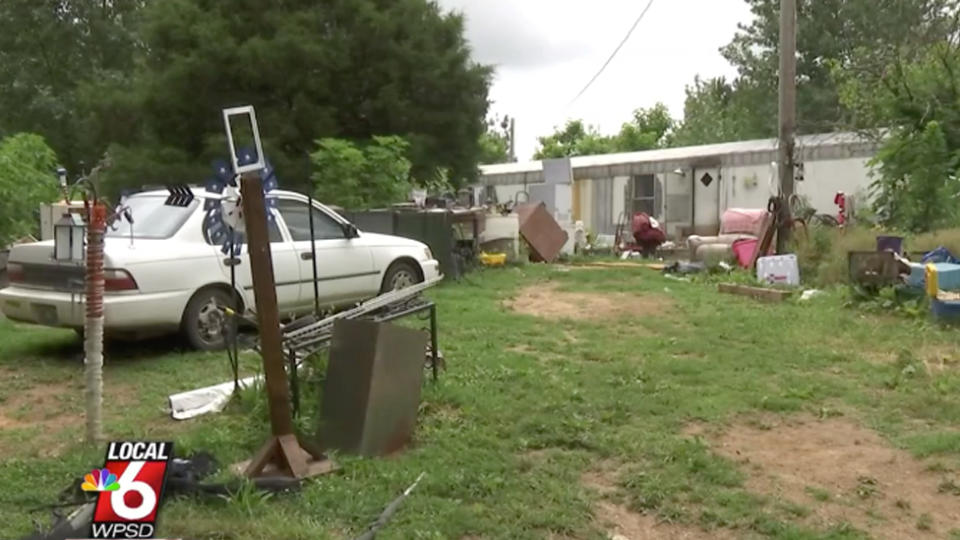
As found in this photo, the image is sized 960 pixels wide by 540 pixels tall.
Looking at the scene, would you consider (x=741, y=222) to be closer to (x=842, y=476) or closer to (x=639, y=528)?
(x=842, y=476)

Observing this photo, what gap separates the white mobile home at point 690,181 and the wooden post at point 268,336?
14433 millimetres

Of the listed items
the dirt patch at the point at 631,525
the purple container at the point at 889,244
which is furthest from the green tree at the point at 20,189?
the purple container at the point at 889,244

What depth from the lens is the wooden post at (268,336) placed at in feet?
14.8

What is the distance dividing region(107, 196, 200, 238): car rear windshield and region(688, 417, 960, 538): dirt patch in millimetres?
4759

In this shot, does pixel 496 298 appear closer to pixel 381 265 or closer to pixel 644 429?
pixel 381 265

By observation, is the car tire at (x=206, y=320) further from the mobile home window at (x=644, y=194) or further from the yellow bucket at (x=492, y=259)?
the mobile home window at (x=644, y=194)

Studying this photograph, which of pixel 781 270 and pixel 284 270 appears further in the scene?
pixel 781 270

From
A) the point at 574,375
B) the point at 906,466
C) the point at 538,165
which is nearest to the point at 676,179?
the point at 538,165

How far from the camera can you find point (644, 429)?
5.42 metres

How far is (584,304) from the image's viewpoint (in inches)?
440

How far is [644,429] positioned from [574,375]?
1408 millimetres

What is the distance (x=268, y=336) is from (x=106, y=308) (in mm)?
3216

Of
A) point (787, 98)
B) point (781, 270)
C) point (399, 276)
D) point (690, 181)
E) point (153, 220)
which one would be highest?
point (787, 98)

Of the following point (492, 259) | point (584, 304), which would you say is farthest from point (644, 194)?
point (584, 304)
